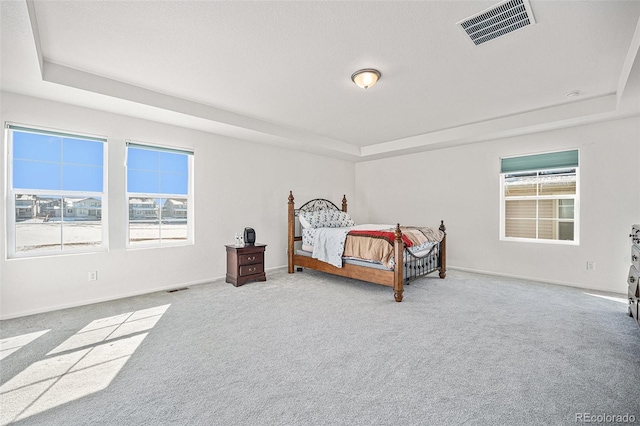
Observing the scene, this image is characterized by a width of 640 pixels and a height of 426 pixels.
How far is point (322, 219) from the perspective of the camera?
5449 millimetres

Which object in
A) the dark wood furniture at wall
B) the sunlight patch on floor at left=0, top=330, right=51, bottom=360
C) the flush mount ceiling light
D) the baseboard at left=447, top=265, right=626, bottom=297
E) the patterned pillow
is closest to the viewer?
the sunlight patch on floor at left=0, top=330, right=51, bottom=360

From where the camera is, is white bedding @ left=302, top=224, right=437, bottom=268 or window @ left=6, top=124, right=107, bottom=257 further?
white bedding @ left=302, top=224, right=437, bottom=268

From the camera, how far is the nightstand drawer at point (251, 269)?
14.5ft

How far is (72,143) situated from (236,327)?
9.77 ft

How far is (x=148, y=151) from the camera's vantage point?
13.4 feet

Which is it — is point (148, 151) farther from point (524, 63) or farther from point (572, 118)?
point (572, 118)

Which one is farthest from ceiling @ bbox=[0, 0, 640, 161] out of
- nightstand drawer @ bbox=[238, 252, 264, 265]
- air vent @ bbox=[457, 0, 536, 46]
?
nightstand drawer @ bbox=[238, 252, 264, 265]

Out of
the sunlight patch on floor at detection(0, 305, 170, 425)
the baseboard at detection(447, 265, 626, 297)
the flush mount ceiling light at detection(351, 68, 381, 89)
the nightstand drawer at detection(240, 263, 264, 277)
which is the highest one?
the flush mount ceiling light at detection(351, 68, 381, 89)

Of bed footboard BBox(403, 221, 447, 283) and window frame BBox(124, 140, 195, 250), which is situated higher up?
window frame BBox(124, 140, 195, 250)

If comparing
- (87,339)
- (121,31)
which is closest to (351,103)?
(121,31)

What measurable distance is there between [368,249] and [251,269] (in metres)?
1.84

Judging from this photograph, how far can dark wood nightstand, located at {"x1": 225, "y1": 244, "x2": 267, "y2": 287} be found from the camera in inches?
172

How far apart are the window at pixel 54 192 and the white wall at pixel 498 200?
5.11 metres

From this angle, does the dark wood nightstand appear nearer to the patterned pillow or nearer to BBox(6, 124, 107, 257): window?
the patterned pillow
